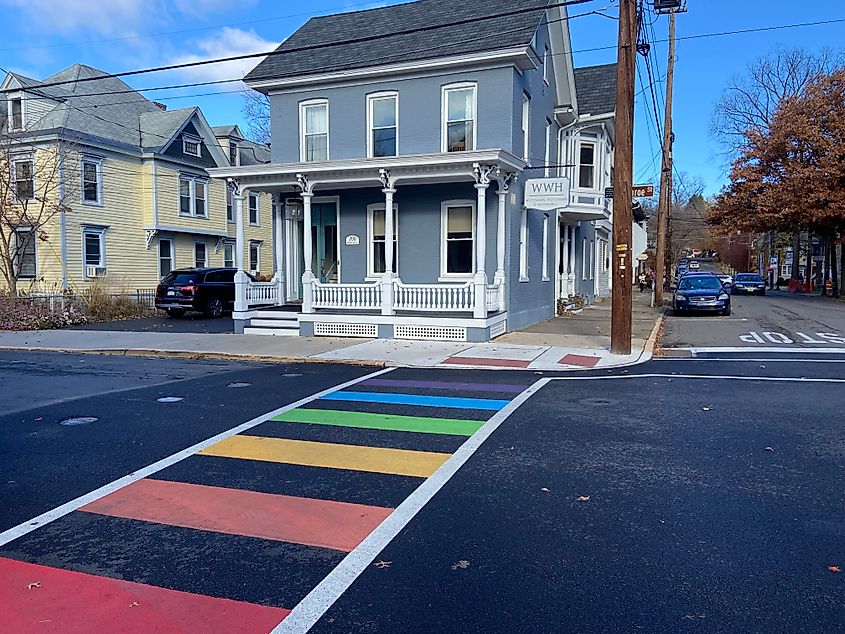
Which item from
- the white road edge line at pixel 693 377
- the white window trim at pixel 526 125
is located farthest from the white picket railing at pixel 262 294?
the white road edge line at pixel 693 377

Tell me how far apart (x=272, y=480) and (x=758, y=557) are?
370cm

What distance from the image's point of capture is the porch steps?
1695cm

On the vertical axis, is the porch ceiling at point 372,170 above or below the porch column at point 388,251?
above

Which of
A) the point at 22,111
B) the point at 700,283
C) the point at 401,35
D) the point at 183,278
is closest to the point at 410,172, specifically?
the point at 401,35

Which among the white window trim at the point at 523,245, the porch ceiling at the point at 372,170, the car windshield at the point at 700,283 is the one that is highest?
the porch ceiling at the point at 372,170

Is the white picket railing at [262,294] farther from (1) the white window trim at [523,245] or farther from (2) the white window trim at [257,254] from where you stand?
(2) the white window trim at [257,254]

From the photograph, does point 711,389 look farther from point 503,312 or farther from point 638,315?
point 638,315

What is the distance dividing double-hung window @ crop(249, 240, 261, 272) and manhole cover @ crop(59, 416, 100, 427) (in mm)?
30101

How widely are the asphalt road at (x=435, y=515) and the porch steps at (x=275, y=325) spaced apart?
320 inches

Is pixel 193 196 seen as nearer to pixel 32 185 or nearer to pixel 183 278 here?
pixel 32 185

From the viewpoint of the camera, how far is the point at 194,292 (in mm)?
21891

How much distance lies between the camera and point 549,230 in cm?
2203

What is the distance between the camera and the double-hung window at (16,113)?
89.3 ft

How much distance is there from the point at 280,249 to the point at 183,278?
500 centimetres
